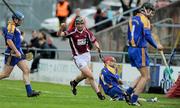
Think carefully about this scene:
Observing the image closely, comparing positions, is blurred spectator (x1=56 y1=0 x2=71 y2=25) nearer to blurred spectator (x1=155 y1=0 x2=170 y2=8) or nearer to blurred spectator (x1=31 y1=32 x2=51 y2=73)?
blurred spectator (x1=31 y1=32 x2=51 y2=73)

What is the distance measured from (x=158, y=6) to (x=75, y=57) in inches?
481

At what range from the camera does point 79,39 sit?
21234 millimetres

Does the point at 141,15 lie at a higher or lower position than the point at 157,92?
higher

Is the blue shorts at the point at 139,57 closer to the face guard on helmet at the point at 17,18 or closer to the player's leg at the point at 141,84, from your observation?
the player's leg at the point at 141,84

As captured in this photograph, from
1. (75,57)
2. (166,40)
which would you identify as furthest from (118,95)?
(166,40)

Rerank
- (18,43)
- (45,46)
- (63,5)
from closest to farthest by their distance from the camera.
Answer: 1. (18,43)
2. (45,46)
3. (63,5)

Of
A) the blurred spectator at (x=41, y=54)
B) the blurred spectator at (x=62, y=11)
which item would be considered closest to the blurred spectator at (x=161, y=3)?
the blurred spectator at (x=41, y=54)

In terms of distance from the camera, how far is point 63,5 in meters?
37.0

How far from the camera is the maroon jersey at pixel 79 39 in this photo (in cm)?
2117

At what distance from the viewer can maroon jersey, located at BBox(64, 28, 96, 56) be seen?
69.5 feet

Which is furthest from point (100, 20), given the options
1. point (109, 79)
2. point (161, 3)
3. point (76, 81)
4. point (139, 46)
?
point (139, 46)

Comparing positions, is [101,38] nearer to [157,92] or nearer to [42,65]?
[42,65]

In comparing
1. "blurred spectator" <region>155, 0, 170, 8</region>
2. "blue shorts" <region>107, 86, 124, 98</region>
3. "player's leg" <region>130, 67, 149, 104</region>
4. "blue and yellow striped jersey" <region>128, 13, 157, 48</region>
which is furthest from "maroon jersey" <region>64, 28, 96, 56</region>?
"blurred spectator" <region>155, 0, 170, 8</region>

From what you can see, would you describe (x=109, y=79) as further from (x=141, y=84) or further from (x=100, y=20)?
(x=100, y=20)
